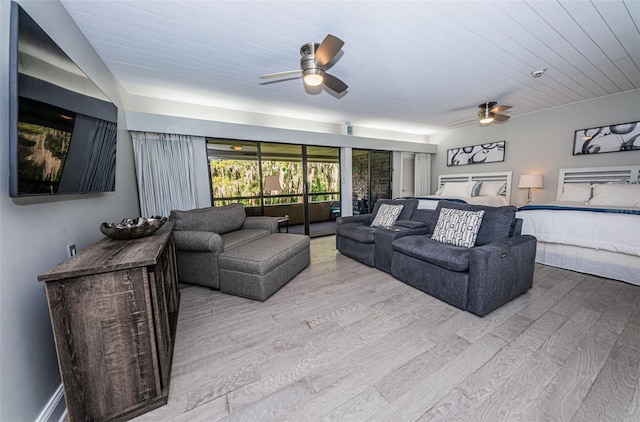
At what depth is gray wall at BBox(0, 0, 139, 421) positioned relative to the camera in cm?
97

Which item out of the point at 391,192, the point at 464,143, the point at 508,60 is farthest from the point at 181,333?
the point at 464,143

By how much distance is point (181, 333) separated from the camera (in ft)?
5.92

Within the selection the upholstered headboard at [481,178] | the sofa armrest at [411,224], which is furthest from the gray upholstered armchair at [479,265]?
the upholstered headboard at [481,178]

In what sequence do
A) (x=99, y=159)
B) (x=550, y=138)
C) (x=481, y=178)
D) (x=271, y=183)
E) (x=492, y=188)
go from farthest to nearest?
(x=481, y=178) → (x=492, y=188) → (x=550, y=138) → (x=271, y=183) → (x=99, y=159)

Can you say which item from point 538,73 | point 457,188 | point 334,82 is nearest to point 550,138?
point 457,188

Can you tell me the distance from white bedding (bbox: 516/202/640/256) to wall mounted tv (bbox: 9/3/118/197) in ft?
15.7

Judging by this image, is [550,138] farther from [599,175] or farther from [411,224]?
[411,224]

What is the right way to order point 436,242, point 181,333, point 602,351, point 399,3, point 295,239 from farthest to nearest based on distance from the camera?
point 295,239 → point 436,242 → point 181,333 → point 399,3 → point 602,351

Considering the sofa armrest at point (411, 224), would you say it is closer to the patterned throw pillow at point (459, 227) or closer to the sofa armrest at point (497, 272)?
the patterned throw pillow at point (459, 227)

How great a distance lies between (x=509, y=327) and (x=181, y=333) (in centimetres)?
264

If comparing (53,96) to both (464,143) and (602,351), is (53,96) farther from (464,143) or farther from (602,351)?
(464,143)

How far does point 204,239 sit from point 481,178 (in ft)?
20.1

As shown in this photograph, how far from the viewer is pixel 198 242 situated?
2377 millimetres

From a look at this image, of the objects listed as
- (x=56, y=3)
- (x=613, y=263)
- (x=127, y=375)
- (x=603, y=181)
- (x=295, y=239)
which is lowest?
(x=127, y=375)
